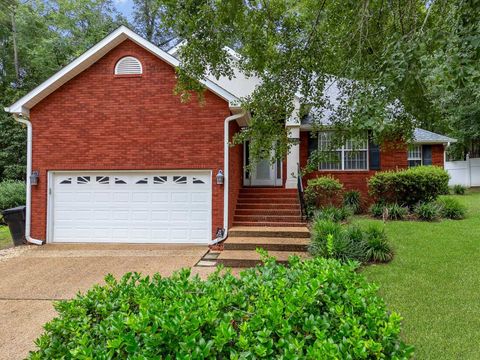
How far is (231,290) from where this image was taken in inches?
107

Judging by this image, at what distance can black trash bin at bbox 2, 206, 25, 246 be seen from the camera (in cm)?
973

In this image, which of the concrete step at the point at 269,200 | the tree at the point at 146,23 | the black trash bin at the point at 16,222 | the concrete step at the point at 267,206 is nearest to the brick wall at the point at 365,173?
the concrete step at the point at 269,200

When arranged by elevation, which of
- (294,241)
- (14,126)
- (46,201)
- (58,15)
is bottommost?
(294,241)

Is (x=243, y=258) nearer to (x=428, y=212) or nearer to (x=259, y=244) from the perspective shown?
(x=259, y=244)

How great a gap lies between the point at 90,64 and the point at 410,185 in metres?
11.3

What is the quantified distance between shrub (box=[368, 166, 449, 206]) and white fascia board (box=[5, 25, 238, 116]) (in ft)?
21.6

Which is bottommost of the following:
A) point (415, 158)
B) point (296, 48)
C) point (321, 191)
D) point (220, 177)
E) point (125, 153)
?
point (321, 191)

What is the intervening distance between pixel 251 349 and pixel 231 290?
766 mm

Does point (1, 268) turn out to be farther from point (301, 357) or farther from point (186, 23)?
point (301, 357)

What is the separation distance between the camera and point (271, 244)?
310 inches

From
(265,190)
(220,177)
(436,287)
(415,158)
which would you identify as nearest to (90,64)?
(220,177)

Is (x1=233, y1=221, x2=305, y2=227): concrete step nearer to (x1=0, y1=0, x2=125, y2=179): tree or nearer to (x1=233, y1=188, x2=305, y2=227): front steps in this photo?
(x1=233, y1=188, x2=305, y2=227): front steps

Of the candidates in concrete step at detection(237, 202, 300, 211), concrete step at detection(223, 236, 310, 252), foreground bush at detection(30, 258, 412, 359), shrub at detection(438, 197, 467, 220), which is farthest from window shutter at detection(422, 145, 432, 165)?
foreground bush at detection(30, 258, 412, 359)

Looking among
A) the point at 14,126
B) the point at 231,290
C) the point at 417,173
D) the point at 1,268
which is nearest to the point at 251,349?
the point at 231,290
